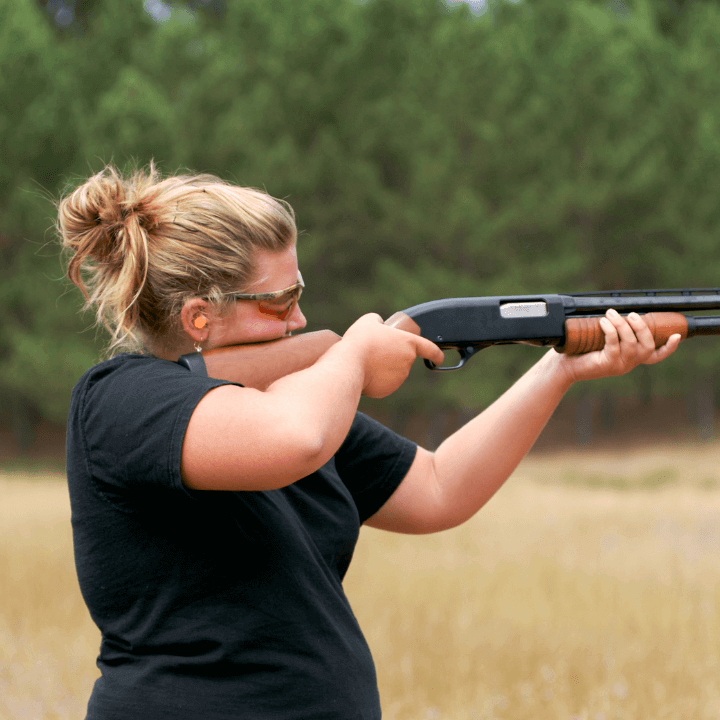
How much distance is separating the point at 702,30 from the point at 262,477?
82.7ft

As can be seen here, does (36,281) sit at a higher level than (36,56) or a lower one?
lower

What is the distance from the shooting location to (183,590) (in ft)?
5.88

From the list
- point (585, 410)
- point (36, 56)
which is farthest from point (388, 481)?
point (585, 410)

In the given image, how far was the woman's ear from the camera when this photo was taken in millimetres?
1962

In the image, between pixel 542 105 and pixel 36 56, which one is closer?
pixel 36 56

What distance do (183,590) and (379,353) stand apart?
0.69m

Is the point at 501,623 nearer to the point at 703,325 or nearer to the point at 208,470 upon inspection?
the point at 703,325

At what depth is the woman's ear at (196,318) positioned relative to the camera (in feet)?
6.44

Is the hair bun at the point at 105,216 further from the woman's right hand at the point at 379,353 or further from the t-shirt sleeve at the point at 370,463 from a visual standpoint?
the t-shirt sleeve at the point at 370,463

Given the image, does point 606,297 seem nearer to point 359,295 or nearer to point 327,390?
point 327,390

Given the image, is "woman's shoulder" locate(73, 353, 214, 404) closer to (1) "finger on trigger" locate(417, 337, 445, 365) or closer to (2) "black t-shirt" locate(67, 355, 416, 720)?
(2) "black t-shirt" locate(67, 355, 416, 720)

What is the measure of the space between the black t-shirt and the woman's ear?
0.65ft

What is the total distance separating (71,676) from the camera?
512 centimetres

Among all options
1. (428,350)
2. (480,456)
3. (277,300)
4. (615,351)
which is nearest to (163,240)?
(277,300)
